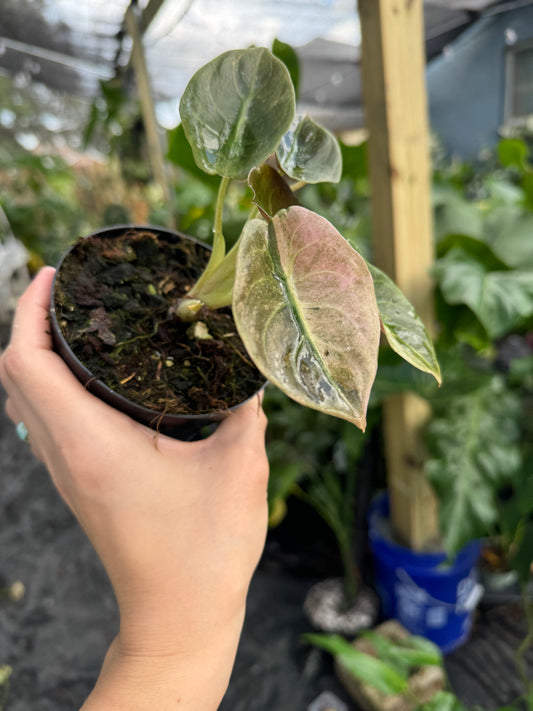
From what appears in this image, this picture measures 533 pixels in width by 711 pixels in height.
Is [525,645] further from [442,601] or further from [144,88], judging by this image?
[144,88]

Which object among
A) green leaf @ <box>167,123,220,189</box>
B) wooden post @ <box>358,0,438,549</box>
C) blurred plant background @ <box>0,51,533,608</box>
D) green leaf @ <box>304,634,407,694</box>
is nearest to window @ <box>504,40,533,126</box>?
blurred plant background @ <box>0,51,533,608</box>

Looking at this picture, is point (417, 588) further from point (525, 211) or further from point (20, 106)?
point (20, 106)

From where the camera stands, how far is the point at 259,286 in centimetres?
33

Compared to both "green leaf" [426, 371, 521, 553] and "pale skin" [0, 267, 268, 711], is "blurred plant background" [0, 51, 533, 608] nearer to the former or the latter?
"green leaf" [426, 371, 521, 553]

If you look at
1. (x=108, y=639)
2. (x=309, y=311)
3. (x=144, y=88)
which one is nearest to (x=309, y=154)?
(x=309, y=311)

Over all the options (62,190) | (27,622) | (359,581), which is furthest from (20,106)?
(359,581)

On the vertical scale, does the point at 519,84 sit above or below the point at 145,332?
above

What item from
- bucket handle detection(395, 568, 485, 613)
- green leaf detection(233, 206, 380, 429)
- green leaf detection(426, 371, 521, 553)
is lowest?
bucket handle detection(395, 568, 485, 613)

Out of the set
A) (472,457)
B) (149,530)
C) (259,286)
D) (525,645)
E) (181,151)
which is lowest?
(525,645)

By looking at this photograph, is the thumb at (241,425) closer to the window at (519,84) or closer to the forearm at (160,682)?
the forearm at (160,682)

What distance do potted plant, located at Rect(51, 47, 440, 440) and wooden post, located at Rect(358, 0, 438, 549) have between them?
0.55 meters

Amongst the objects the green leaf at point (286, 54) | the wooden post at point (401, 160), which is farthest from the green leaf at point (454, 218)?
the green leaf at point (286, 54)

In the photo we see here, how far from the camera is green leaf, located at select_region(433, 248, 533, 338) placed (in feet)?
2.97

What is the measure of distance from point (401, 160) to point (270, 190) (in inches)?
25.8
